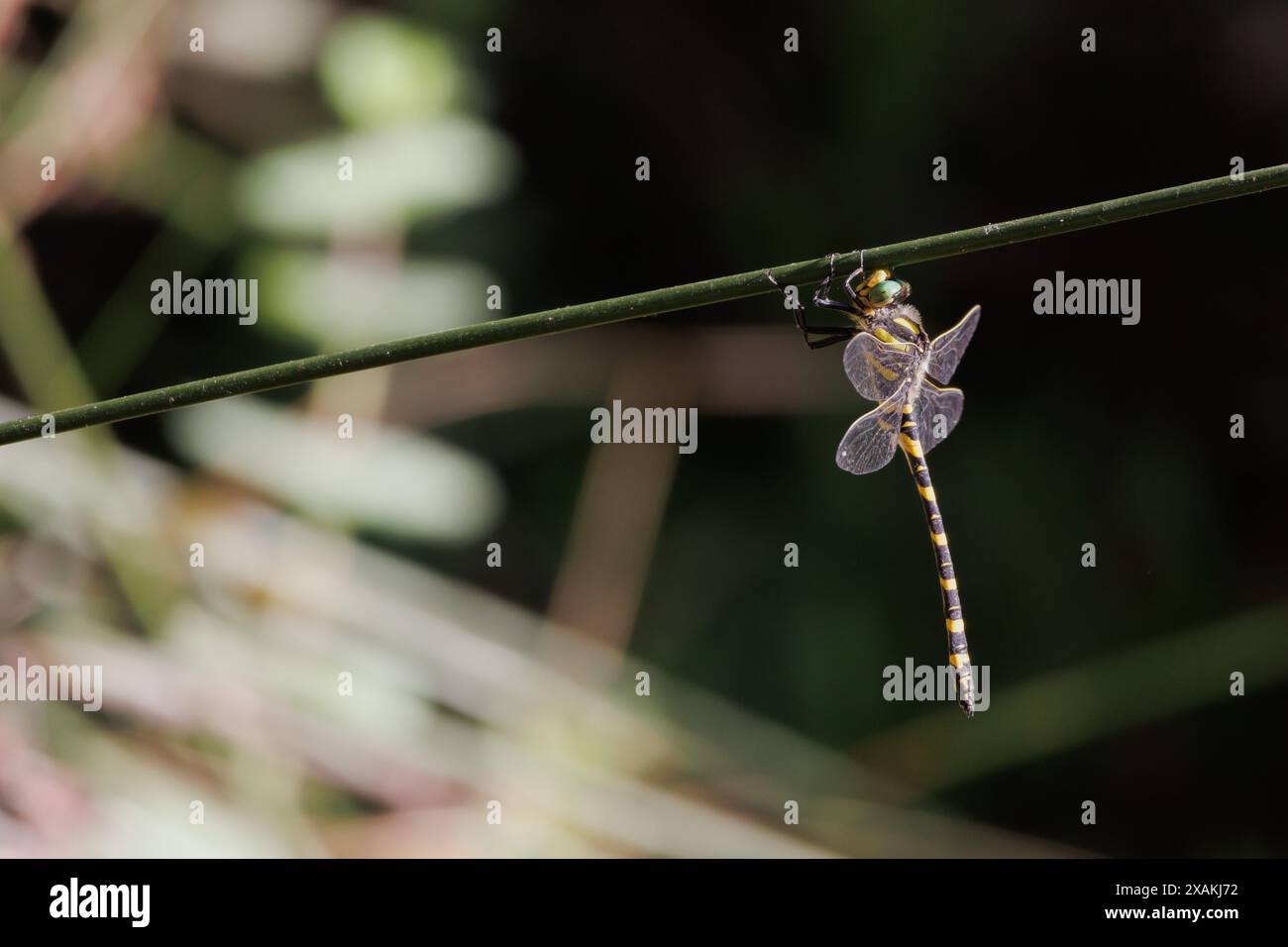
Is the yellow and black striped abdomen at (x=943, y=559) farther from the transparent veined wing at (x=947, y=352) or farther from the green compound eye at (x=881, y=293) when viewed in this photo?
the green compound eye at (x=881, y=293)

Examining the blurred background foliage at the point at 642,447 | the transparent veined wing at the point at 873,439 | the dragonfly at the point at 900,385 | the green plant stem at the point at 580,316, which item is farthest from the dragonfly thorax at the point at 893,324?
the green plant stem at the point at 580,316

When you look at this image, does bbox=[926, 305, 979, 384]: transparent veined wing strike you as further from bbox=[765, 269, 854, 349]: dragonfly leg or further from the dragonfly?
bbox=[765, 269, 854, 349]: dragonfly leg

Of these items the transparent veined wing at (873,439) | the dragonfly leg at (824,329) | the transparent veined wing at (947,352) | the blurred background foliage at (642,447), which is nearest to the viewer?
the dragonfly leg at (824,329)

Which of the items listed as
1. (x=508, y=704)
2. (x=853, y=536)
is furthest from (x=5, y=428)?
(x=853, y=536)

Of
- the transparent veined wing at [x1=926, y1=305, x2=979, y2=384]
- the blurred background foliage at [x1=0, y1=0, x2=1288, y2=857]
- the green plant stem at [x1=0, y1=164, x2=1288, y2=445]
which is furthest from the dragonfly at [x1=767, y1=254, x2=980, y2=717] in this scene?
the green plant stem at [x1=0, y1=164, x2=1288, y2=445]

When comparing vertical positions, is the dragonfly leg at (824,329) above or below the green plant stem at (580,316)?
above

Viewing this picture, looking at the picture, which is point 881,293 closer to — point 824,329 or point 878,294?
point 878,294
